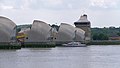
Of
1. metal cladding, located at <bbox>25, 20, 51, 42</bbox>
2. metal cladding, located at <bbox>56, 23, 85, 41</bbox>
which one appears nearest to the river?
metal cladding, located at <bbox>25, 20, 51, 42</bbox>

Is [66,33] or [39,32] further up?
[66,33]

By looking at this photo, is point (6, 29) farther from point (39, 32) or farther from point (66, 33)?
point (66, 33)

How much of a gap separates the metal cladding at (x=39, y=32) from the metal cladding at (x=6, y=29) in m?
14.1

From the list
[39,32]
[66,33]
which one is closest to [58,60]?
[39,32]

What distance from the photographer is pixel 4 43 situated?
276ft

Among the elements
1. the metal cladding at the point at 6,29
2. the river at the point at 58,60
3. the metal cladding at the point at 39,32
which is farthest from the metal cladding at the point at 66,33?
the river at the point at 58,60

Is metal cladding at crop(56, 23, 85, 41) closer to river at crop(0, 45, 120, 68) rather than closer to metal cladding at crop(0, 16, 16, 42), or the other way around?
metal cladding at crop(0, 16, 16, 42)

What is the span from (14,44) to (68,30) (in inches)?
1496

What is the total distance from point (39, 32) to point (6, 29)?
16.2m

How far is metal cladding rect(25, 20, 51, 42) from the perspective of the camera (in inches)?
4072

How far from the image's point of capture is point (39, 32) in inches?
4097

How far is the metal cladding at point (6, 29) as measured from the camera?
3487 inches

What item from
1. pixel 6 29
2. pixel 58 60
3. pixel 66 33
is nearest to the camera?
pixel 58 60

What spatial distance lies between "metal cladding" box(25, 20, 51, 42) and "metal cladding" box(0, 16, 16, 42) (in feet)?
46.2
